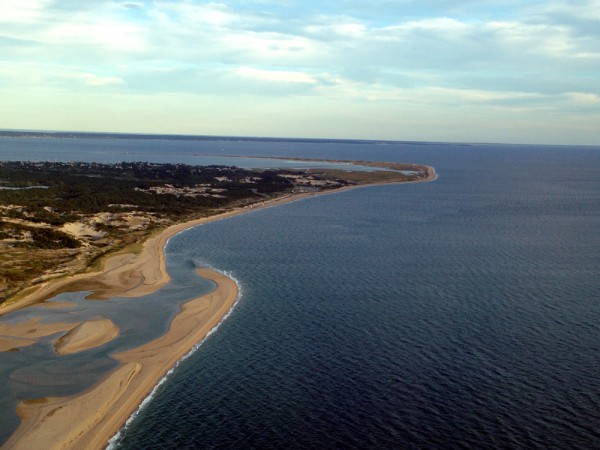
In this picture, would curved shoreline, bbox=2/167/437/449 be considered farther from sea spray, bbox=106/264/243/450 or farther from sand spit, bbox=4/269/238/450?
sea spray, bbox=106/264/243/450

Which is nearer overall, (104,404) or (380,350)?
(104,404)

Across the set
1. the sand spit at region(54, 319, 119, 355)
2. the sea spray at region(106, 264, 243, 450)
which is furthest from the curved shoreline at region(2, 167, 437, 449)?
the sand spit at region(54, 319, 119, 355)

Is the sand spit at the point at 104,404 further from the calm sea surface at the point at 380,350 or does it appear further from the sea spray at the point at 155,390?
the calm sea surface at the point at 380,350

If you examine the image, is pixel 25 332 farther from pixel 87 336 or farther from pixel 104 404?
pixel 104 404

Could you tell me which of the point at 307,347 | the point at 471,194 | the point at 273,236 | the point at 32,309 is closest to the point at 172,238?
the point at 273,236

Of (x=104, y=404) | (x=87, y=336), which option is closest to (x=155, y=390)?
(x=104, y=404)

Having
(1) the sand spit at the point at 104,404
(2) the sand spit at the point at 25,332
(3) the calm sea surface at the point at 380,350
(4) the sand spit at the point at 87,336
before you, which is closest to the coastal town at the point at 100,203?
(2) the sand spit at the point at 25,332

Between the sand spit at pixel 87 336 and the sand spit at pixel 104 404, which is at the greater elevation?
the sand spit at pixel 87 336

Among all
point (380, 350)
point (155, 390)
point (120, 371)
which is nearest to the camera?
point (155, 390)

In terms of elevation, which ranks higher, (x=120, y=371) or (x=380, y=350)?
(x=380, y=350)
